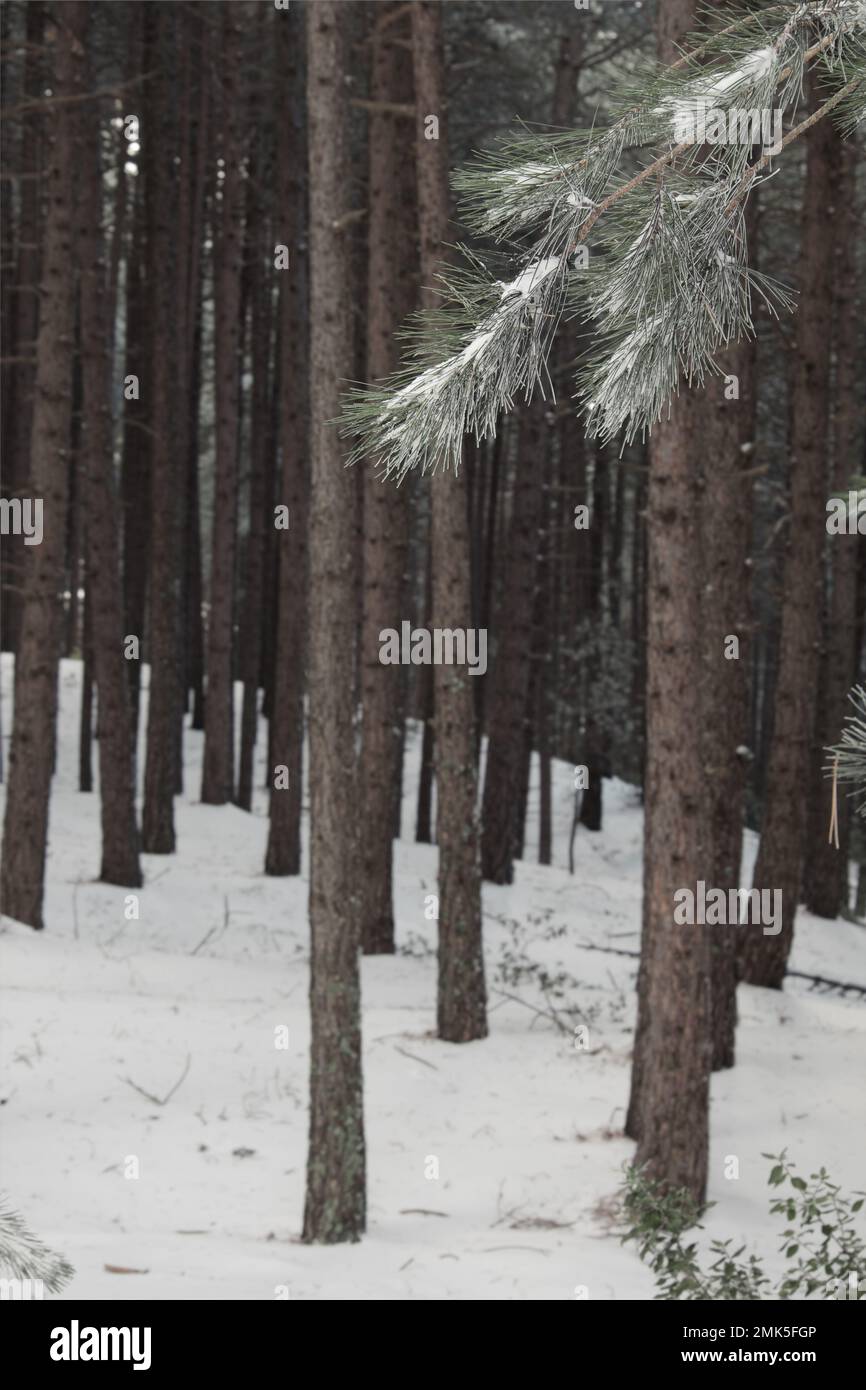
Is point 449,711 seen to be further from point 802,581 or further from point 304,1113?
point 802,581

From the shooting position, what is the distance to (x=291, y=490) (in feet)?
56.5

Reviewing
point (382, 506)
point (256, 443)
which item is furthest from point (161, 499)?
point (256, 443)

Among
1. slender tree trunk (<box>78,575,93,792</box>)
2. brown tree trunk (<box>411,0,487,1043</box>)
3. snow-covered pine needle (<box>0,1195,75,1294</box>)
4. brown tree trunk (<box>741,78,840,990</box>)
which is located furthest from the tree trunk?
snow-covered pine needle (<box>0,1195,75,1294</box>)

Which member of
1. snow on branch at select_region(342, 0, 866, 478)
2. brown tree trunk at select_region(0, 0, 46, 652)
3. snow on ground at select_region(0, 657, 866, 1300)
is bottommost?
snow on ground at select_region(0, 657, 866, 1300)

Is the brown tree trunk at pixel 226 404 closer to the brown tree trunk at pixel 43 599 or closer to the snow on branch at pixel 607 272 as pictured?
the brown tree trunk at pixel 43 599

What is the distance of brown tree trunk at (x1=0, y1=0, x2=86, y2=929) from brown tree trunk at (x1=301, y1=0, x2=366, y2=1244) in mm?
5432

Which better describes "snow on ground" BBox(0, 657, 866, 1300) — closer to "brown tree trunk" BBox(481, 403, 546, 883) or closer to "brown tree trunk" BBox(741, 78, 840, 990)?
"brown tree trunk" BBox(741, 78, 840, 990)

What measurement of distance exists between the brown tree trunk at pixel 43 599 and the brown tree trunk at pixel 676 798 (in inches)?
251

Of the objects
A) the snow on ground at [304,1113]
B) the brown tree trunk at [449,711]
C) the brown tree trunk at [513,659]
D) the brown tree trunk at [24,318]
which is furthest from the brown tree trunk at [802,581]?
the brown tree trunk at [24,318]

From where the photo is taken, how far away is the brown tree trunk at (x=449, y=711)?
10.3 meters

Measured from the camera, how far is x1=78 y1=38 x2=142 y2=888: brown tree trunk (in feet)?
48.2

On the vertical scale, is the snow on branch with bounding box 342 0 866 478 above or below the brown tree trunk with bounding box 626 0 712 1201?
above
